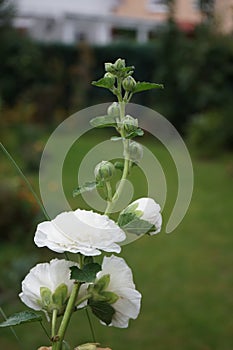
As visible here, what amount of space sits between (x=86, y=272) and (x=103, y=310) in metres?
0.05

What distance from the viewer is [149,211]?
1.71 ft

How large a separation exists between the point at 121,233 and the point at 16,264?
3.33m

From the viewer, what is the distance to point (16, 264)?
3.73 m

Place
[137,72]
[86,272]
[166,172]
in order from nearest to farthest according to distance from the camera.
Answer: [86,272], [166,172], [137,72]

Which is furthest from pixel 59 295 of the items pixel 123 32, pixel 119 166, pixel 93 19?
pixel 123 32

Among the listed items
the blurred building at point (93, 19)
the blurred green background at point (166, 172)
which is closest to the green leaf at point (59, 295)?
the blurred green background at point (166, 172)

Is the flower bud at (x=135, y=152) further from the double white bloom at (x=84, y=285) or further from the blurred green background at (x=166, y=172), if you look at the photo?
the blurred green background at (x=166, y=172)

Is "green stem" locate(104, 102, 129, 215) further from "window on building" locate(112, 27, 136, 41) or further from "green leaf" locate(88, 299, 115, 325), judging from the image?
"window on building" locate(112, 27, 136, 41)

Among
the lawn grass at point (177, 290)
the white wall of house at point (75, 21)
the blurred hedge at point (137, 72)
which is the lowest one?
the lawn grass at point (177, 290)

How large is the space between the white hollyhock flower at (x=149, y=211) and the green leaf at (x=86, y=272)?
0.05 metres

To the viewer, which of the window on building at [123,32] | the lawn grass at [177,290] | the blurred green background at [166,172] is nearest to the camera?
the lawn grass at [177,290]

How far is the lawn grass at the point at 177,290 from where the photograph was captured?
10.9 feet

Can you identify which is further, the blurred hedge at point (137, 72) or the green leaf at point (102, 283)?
the blurred hedge at point (137, 72)

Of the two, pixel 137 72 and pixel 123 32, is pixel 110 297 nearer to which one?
pixel 137 72
